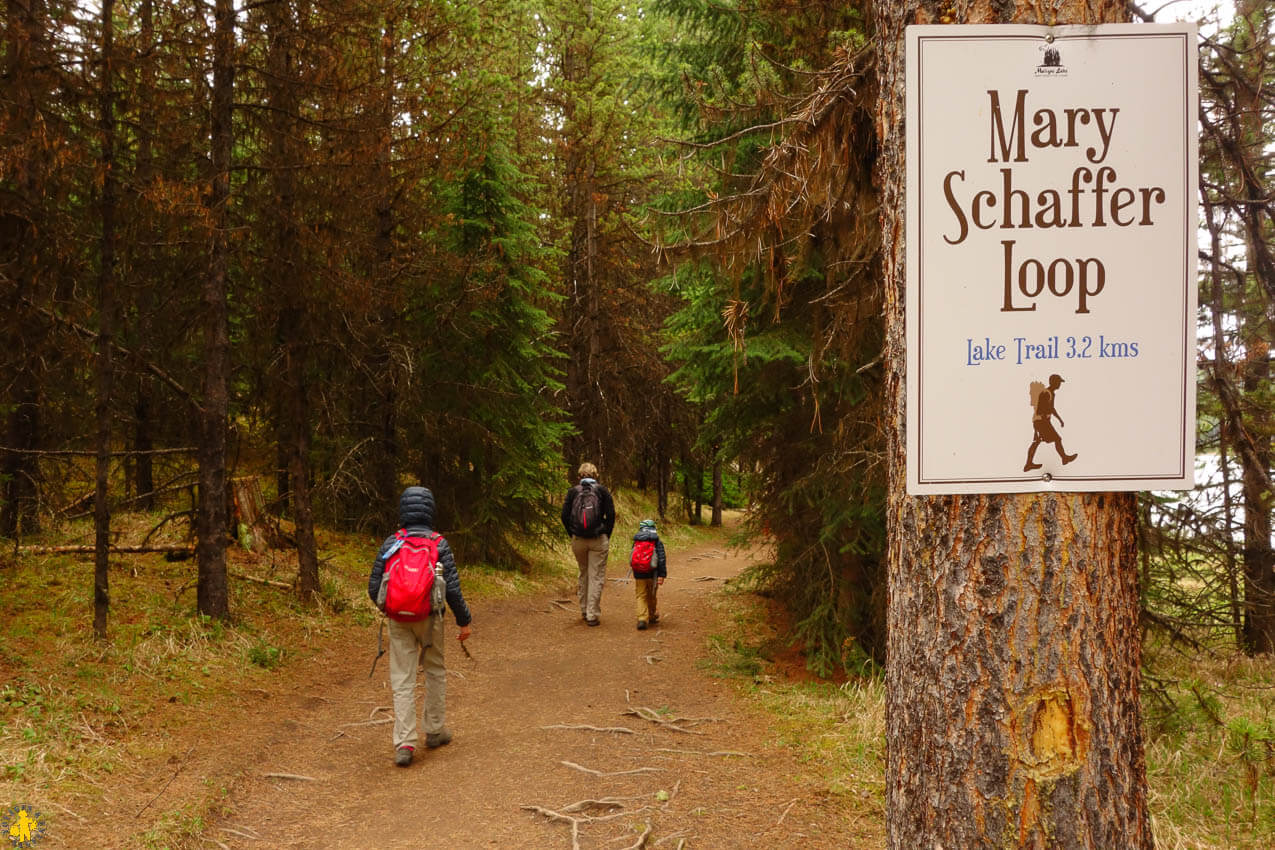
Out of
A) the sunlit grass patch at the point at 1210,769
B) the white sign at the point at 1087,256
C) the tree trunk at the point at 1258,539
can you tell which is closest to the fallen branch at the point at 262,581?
the sunlit grass patch at the point at 1210,769

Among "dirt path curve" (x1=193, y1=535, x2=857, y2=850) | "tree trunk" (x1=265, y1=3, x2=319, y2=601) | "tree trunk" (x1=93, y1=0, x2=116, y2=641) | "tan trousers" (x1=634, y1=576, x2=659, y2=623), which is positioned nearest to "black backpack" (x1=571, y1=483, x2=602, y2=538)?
"tan trousers" (x1=634, y1=576, x2=659, y2=623)

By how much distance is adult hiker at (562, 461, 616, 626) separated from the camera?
11.6 metres

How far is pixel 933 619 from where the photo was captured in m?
2.22

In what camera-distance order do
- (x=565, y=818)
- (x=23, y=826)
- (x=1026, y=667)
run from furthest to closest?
(x=565, y=818) → (x=23, y=826) → (x=1026, y=667)

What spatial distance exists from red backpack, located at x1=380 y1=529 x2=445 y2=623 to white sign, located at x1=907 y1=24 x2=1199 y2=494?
4.89 metres

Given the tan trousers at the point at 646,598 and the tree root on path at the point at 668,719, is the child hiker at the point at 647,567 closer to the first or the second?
the tan trousers at the point at 646,598

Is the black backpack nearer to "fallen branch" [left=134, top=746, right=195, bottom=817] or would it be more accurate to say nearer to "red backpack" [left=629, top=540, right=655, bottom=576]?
"red backpack" [left=629, top=540, right=655, bottom=576]

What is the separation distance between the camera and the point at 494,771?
623 cm

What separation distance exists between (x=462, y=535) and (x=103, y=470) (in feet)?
25.5

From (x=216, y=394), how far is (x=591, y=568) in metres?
5.53

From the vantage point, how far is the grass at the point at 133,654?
5355mm

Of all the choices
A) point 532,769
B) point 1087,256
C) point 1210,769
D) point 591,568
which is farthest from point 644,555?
point 1087,256

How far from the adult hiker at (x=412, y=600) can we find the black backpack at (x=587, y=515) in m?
4.95

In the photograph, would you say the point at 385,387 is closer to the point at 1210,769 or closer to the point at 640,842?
the point at 640,842
